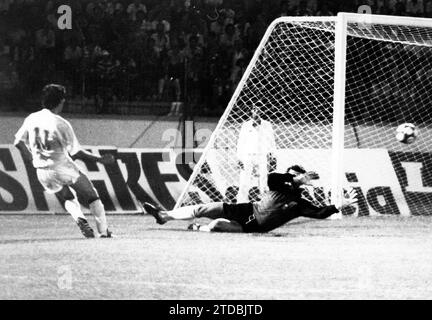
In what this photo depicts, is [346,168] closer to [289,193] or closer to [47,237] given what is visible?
[289,193]

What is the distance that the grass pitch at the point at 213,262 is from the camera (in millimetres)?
7094

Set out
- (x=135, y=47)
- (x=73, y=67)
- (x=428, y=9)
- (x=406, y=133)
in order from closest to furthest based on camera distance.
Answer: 1. (x=406, y=133)
2. (x=73, y=67)
3. (x=135, y=47)
4. (x=428, y=9)

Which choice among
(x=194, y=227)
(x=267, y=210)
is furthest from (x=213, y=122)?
(x=267, y=210)

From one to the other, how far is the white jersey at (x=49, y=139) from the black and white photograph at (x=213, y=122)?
0.8 inches

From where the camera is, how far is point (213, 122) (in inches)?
560

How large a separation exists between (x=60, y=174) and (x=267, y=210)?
2473 millimetres

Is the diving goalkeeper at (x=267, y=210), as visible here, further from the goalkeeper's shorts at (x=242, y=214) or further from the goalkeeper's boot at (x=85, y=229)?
the goalkeeper's boot at (x=85, y=229)

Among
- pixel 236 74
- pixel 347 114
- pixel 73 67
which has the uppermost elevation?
pixel 73 67

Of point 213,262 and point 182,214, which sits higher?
point 213,262

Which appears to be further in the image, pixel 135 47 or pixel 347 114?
pixel 347 114

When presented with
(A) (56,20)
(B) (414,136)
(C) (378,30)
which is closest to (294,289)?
(B) (414,136)

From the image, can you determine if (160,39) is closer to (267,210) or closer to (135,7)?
(135,7)

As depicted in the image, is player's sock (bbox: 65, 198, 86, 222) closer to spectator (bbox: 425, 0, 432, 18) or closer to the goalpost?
the goalpost

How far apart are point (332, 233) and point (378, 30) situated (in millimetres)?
3737
